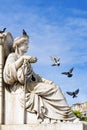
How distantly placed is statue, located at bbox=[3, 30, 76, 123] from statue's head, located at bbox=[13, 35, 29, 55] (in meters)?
0.25

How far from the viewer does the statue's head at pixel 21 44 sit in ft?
47.0

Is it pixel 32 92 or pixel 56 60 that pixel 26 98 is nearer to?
pixel 32 92

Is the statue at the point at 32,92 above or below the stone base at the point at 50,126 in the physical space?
above

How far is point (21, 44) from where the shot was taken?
14.4m

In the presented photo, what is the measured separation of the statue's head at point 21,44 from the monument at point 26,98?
0.04 meters

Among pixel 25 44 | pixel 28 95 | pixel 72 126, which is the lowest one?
pixel 72 126

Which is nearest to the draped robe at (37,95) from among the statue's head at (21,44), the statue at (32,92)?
the statue at (32,92)

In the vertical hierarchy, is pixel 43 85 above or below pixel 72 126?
above

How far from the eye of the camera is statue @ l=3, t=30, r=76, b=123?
13.8m

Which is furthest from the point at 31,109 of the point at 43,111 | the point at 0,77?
the point at 0,77

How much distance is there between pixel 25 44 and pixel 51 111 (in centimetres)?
198

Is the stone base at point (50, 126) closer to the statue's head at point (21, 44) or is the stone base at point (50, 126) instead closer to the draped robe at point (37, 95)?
the draped robe at point (37, 95)

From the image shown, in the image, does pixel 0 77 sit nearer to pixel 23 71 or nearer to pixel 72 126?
pixel 23 71

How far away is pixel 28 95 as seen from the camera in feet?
45.5
